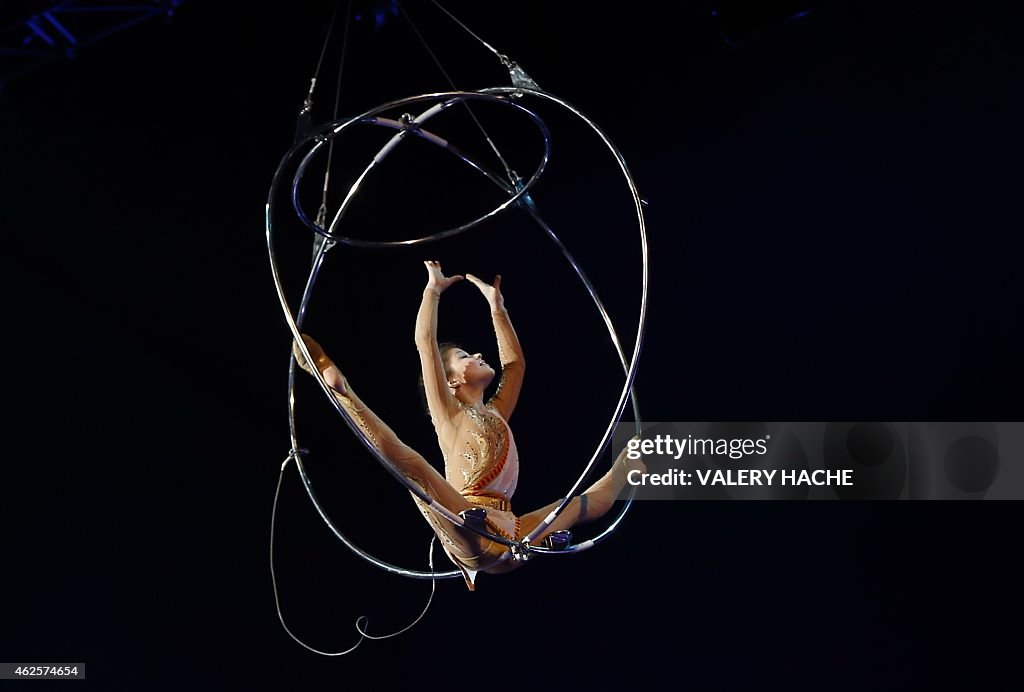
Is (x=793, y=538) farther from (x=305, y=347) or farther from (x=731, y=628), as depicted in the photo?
(x=305, y=347)

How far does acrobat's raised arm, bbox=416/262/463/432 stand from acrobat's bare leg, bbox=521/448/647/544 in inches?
20.8

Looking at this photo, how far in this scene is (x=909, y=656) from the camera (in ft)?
15.4

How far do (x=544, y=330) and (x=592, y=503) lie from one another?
5.98 ft

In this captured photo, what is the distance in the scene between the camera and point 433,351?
3.58 metres

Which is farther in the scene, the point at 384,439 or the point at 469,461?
the point at 469,461

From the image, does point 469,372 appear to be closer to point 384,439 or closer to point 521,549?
point 384,439

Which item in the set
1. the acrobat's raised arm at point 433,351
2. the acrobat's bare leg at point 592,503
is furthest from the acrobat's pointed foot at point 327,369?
the acrobat's bare leg at point 592,503

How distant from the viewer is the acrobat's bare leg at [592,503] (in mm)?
3705

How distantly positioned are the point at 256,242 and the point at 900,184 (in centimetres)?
352

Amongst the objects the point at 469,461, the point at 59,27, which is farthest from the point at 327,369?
the point at 59,27

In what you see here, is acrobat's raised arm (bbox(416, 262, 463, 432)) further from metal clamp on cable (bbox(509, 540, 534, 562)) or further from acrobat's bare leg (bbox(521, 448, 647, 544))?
metal clamp on cable (bbox(509, 540, 534, 562))

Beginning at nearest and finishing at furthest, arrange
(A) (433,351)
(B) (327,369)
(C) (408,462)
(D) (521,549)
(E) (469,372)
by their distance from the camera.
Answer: (B) (327,369), (D) (521,549), (C) (408,462), (A) (433,351), (E) (469,372)

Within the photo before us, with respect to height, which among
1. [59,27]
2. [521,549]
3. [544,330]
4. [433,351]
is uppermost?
[59,27]

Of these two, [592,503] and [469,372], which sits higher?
[469,372]
